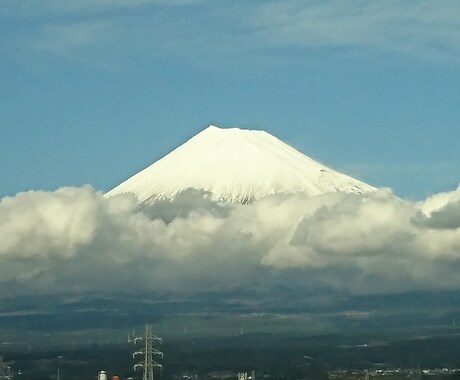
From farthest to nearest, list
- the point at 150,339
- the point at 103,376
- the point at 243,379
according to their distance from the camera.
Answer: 1. the point at 243,379
2. the point at 103,376
3. the point at 150,339

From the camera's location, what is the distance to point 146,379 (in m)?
140

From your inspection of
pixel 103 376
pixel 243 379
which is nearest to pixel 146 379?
pixel 103 376

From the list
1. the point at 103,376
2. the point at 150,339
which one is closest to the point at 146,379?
the point at 150,339

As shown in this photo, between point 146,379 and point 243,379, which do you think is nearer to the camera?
point 146,379

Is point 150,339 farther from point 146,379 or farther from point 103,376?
point 103,376

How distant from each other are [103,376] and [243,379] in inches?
1227

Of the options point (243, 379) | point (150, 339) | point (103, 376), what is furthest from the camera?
point (243, 379)

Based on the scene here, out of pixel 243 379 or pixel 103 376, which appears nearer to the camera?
pixel 103 376

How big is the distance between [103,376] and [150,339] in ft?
116

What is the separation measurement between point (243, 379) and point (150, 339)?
205ft

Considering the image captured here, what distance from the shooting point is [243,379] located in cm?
19788

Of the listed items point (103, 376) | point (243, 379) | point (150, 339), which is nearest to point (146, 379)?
point (150, 339)

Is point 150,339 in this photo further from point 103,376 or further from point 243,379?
point 243,379

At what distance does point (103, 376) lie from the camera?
171 meters
